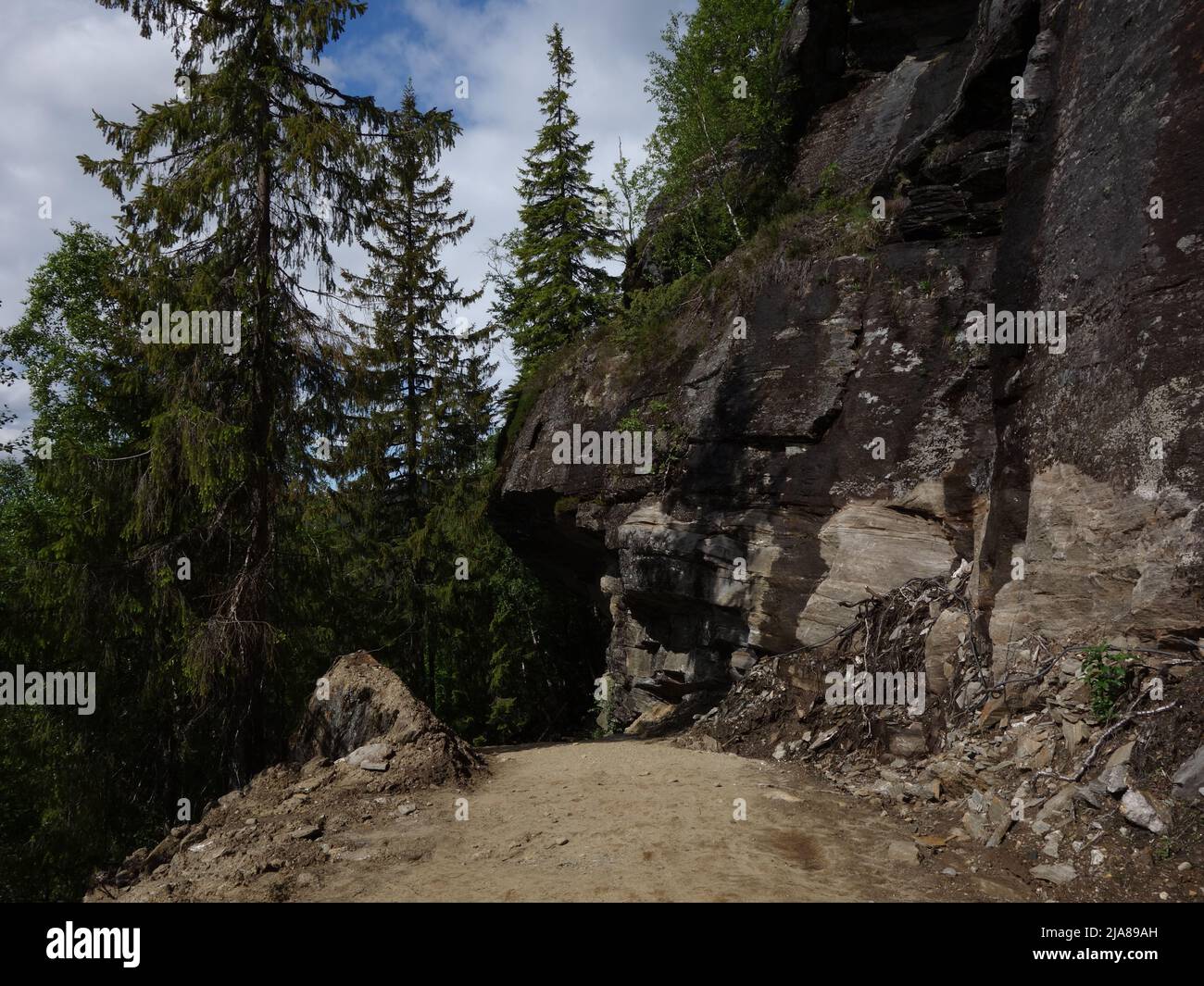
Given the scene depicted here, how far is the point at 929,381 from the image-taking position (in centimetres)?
1019

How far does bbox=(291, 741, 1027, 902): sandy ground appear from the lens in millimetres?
4496

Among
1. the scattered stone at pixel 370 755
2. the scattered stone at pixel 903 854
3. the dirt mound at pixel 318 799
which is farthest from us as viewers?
the scattered stone at pixel 370 755

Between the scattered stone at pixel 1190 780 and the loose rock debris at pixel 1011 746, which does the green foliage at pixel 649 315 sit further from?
the scattered stone at pixel 1190 780

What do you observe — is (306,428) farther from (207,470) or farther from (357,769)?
(357,769)

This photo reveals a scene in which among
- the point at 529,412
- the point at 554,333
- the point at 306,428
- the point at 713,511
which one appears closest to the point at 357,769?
the point at 306,428

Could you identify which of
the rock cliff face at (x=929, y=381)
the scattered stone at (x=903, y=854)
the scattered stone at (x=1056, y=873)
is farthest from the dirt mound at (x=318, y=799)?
the rock cliff face at (x=929, y=381)

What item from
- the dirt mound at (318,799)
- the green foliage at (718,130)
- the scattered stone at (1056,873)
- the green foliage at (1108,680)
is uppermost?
the green foliage at (718,130)

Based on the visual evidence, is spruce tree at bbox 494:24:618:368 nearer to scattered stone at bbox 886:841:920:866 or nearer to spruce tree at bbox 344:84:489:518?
spruce tree at bbox 344:84:489:518

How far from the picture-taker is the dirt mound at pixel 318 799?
5.33 meters

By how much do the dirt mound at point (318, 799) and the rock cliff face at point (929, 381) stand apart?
5341 mm

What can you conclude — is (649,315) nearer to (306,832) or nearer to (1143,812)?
(306,832)

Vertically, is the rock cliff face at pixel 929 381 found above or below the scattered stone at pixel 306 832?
above

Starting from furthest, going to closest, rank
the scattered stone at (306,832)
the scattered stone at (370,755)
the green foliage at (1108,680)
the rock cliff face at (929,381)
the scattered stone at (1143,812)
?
the scattered stone at (370,755) < the rock cliff face at (929,381) < the scattered stone at (306,832) < the green foliage at (1108,680) < the scattered stone at (1143,812)

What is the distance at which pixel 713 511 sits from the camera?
12.4 metres
